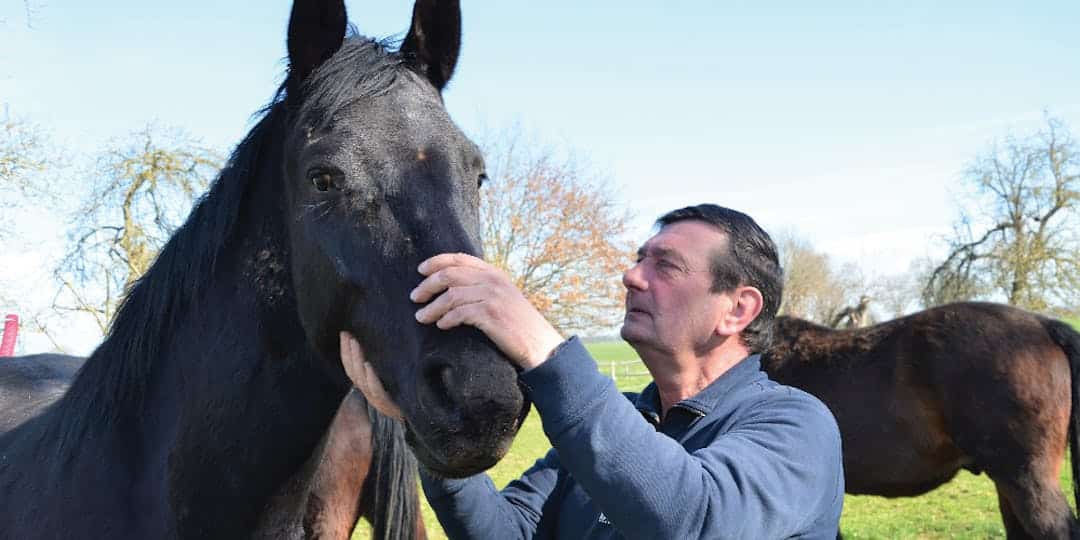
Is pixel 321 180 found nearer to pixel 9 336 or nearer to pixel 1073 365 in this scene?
pixel 9 336

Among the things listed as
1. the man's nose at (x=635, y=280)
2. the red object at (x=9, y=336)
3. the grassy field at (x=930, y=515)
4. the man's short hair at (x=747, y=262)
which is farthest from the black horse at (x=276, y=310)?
the grassy field at (x=930, y=515)

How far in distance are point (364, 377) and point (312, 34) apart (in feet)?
3.26

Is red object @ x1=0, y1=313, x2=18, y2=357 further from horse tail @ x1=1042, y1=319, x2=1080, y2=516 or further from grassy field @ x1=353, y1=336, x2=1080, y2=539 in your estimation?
horse tail @ x1=1042, y1=319, x2=1080, y2=516

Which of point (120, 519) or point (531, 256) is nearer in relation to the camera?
point (120, 519)

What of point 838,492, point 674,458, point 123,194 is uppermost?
point 123,194

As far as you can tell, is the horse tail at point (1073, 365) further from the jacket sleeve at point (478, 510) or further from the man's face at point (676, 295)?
the jacket sleeve at point (478, 510)

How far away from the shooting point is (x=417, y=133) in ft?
6.17

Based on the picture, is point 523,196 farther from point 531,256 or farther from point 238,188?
point 238,188

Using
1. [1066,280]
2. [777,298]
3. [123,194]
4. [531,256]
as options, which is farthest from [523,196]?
[777,298]

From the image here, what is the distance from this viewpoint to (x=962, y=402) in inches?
276

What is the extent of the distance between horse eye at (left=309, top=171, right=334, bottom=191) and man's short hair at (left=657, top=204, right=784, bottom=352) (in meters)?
1.09

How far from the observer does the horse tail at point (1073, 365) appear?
675 centimetres

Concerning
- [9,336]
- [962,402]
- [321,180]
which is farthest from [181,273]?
[962,402]

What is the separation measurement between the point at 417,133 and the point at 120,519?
4.06ft
